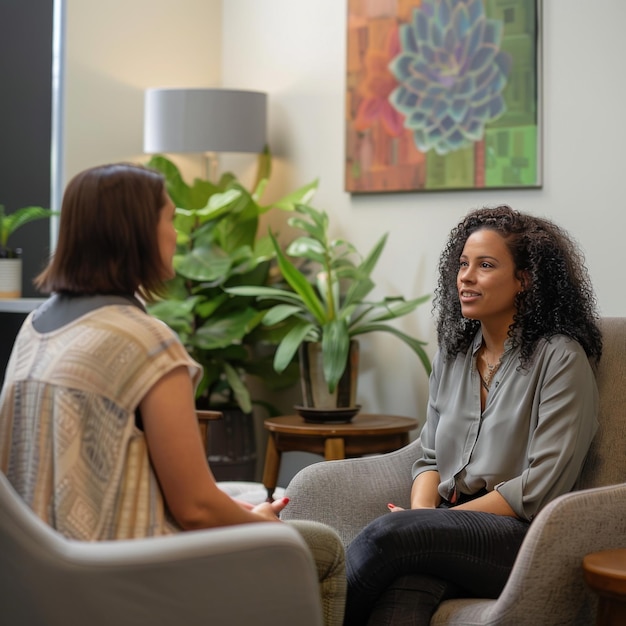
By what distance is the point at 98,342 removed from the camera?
5.52ft

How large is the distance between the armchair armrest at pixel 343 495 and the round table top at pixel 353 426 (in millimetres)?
878

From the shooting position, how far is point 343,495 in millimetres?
2658

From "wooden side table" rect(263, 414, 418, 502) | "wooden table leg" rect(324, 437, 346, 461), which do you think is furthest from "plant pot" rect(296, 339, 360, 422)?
"wooden table leg" rect(324, 437, 346, 461)

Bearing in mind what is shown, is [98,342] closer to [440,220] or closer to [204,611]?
[204,611]

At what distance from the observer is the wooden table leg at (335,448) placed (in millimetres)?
3588

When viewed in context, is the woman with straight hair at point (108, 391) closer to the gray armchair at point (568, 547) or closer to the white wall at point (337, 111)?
the gray armchair at point (568, 547)

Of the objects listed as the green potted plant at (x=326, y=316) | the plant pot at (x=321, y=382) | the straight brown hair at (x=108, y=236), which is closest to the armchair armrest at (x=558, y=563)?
the straight brown hair at (x=108, y=236)

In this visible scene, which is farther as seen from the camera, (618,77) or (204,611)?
(618,77)

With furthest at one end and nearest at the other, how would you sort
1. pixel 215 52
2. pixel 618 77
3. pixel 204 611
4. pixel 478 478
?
pixel 215 52
pixel 618 77
pixel 478 478
pixel 204 611

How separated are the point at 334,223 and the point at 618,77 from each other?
1339mm

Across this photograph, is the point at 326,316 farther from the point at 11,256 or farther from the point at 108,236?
the point at 108,236

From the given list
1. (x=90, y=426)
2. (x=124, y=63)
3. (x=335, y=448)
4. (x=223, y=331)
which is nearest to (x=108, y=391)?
(x=90, y=426)

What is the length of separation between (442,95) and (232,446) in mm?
1610

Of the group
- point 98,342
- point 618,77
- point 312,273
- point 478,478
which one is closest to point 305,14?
point 312,273
